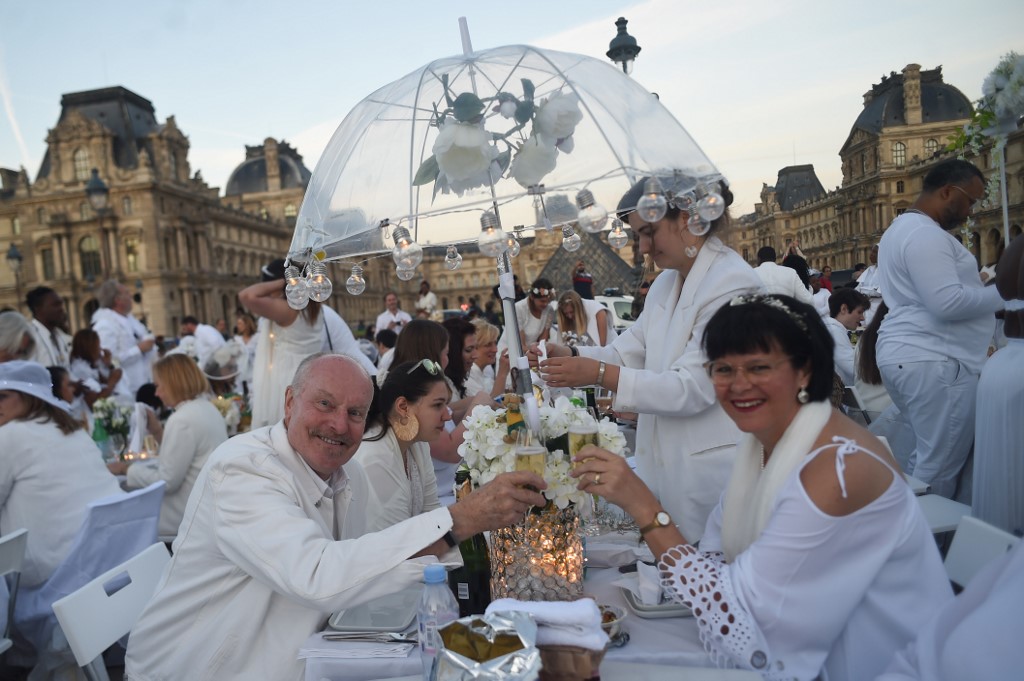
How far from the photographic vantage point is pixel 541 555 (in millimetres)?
1848

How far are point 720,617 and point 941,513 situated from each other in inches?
73.9

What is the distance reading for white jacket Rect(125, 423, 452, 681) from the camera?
180cm

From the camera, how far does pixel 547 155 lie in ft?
6.71

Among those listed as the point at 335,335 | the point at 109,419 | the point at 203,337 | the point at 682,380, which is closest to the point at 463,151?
the point at 682,380

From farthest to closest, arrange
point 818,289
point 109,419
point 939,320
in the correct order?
point 818,289 < point 109,419 < point 939,320

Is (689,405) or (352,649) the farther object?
(689,405)

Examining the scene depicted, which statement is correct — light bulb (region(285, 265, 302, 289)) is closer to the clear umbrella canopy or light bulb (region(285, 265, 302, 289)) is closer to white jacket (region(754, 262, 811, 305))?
the clear umbrella canopy

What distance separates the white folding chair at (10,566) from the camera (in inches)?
116

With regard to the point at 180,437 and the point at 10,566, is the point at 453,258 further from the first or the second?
the point at 180,437

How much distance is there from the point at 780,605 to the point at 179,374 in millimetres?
4072

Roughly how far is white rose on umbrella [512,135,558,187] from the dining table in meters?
1.32

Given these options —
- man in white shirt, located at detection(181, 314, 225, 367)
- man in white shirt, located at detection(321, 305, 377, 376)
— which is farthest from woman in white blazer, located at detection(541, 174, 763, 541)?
man in white shirt, located at detection(181, 314, 225, 367)

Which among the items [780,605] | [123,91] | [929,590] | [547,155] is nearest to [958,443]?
[929,590]

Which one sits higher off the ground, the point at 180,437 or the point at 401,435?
the point at 401,435
